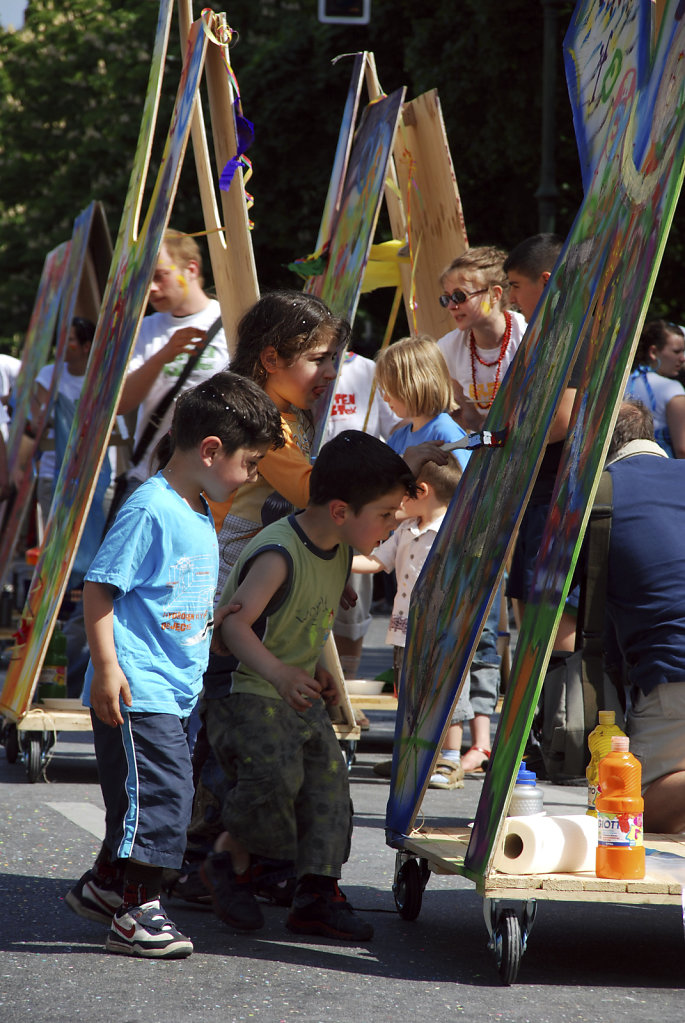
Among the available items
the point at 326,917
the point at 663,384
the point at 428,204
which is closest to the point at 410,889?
the point at 326,917

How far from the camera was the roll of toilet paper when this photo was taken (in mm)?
3574

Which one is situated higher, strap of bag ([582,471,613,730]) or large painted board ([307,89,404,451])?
large painted board ([307,89,404,451])

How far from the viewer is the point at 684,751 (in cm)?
422

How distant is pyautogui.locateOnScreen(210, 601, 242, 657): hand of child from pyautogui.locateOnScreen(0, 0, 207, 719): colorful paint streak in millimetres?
1926

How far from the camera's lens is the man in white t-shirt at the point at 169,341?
6461 millimetres

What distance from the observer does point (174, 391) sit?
646 centimetres

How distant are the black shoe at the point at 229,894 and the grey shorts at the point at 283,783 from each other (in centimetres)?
9

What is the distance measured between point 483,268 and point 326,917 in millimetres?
3587

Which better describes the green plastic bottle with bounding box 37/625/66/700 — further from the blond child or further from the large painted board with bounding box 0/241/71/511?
the large painted board with bounding box 0/241/71/511

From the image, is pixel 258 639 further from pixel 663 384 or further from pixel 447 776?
pixel 663 384

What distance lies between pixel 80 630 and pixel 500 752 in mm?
4155

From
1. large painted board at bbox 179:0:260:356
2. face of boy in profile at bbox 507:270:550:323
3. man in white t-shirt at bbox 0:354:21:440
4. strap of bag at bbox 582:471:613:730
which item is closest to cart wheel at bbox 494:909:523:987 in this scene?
strap of bag at bbox 582:471:613:730

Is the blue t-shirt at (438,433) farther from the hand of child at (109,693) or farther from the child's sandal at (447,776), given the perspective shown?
the hand of child at (109,693)

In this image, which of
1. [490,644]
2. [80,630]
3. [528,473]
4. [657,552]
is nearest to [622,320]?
[528,473]
